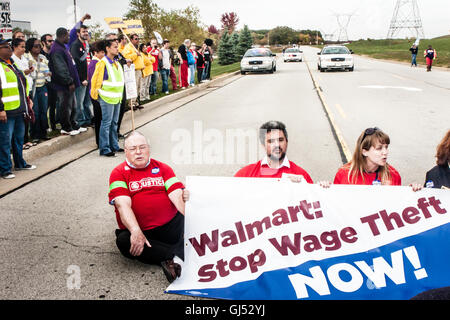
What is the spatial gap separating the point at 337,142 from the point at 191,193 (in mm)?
5688

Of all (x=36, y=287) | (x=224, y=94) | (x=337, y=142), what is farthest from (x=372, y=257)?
(x=224, y=94)

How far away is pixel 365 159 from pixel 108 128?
5.30 m

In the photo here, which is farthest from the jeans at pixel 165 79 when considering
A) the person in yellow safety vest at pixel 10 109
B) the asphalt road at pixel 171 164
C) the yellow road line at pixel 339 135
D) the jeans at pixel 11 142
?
the jeans at pixel 11 142

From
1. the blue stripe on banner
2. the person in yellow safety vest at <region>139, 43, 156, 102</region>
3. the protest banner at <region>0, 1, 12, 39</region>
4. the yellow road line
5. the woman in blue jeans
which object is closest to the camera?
the blue stripe on banner

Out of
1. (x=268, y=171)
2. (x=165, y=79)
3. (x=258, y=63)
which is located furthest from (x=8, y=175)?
(x=258, y=63)

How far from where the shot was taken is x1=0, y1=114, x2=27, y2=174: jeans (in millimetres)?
6543

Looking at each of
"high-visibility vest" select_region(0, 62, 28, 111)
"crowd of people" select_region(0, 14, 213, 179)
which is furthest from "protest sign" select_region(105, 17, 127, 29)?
"high-visibility vest" select_region(0, 62, 28, 111)

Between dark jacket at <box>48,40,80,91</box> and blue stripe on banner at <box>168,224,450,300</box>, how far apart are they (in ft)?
22.2

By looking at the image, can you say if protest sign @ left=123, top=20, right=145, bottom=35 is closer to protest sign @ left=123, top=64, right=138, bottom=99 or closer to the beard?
protest sign @ left=123, top=64, right=138, bottom=99

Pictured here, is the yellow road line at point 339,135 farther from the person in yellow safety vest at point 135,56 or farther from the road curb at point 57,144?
the person in yellow safety vest at point 135,56

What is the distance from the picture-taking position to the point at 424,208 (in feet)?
11.5

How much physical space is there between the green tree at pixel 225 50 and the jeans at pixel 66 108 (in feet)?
136

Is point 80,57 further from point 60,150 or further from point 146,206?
point 146,206
